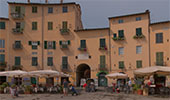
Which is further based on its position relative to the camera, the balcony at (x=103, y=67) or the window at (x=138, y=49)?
the balcony at (x=103, y=67)

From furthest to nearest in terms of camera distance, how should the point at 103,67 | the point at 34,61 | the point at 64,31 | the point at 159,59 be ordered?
the point at 34,61 → the point at 64,31 → the point at 103,67 → the point at 159,59

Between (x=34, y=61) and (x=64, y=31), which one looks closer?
(x=64, y=31)

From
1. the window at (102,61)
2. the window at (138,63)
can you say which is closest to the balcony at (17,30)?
the window at (102,61)

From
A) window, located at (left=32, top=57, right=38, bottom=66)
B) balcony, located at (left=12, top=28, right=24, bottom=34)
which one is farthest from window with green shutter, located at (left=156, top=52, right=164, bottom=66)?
balcony, located at (left=12, top=28, right=24, bottom=34)

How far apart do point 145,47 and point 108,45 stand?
5.83 m

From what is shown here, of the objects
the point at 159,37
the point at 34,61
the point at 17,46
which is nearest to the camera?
the point at 159,37

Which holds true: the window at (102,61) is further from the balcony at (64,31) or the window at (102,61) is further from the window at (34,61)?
the window at (34,61)

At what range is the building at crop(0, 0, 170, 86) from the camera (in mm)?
34688

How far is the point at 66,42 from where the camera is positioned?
3750cm

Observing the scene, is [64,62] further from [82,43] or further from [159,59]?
[159,59]

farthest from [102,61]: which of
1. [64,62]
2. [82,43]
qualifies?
[64,62]

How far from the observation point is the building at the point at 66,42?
114 ft

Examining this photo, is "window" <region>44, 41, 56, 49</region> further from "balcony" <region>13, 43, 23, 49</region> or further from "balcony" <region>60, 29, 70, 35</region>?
"balcony" <region>13, 43, 23, 49</region>

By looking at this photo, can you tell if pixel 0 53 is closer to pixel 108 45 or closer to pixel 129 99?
pixel 108 45
